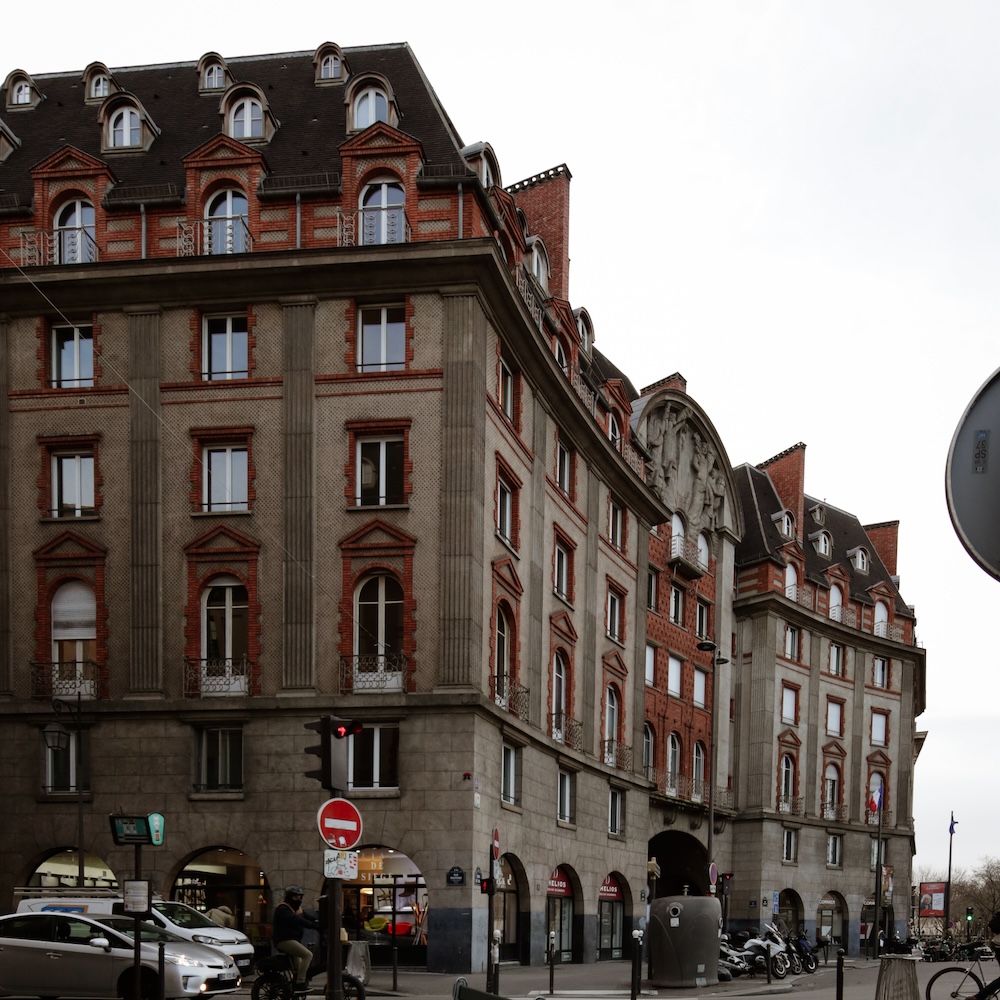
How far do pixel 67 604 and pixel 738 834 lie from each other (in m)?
36.3

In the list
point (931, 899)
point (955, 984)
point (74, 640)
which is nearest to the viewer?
point (955, 984)

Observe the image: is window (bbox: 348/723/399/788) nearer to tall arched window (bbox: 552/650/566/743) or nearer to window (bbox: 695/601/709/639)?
tall arched window (bbox: 552/650/566/743)

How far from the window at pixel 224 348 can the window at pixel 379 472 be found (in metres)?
3.59

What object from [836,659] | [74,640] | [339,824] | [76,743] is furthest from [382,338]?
[836,659]

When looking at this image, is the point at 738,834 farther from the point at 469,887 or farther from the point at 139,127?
the point at 139,127

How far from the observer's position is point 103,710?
107 feet

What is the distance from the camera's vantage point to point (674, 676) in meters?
55.0

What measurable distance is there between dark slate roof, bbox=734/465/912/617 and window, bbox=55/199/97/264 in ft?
118

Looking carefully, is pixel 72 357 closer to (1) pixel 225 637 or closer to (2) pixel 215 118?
(1) pixel 225 637

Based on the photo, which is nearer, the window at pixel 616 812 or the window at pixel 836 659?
the window at pixel 616 812

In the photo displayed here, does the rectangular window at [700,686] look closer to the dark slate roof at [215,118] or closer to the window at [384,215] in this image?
the dark slate roof at [215,118]

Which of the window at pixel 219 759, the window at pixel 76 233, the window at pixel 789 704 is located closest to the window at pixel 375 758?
the window at pixel 219 759

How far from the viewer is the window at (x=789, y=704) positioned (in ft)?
209

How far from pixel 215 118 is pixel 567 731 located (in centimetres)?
1948
